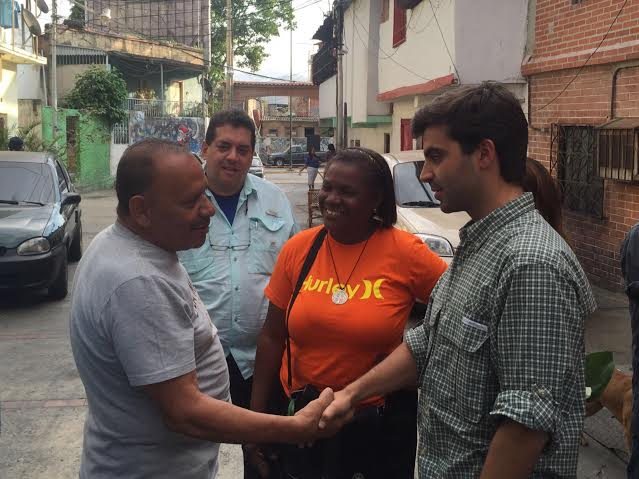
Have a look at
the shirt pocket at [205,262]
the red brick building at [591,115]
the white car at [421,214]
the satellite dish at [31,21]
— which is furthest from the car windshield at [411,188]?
the satellite dish at [31,21]

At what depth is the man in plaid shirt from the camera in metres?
1.55

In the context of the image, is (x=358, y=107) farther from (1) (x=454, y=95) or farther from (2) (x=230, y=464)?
(1) (x=454, y=95)

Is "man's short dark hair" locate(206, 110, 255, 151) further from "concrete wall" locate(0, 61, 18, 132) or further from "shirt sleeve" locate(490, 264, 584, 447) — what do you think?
"concrete wall" locate(0, 61, 18, 132)

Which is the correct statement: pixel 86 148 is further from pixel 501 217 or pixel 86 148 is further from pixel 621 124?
pixel 501 217

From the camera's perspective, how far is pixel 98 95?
24.6 m

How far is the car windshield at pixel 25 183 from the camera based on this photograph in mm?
8742

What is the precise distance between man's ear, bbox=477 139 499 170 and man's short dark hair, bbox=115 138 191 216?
836 millimetres

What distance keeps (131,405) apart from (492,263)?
40.1 inches

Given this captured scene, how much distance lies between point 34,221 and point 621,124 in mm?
6452

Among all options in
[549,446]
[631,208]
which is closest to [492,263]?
[549,446]

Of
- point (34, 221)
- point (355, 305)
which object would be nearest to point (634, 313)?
point (355, 305)

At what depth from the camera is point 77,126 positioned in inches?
947

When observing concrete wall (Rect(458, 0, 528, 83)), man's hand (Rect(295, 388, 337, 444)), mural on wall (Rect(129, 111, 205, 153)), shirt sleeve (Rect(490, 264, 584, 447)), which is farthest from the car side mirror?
mural on wall (Rect(129, 111, 205, 153))

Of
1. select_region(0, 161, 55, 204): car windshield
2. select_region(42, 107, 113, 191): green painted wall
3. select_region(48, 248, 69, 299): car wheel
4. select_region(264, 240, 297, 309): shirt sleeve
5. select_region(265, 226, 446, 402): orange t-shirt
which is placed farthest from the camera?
select_region(42, 107, 113, 191): green painted wall
